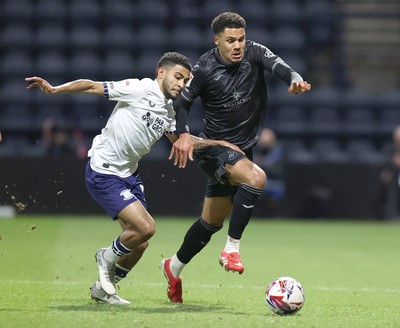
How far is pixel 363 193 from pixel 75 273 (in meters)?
8.25

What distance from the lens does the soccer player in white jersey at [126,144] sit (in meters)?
7.28

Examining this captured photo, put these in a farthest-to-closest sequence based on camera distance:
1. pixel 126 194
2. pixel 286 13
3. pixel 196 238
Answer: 1. pixel 286 13
2. pixel 196 238
3. pixel 126 194

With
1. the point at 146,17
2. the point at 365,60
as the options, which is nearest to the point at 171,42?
the point at 146,17

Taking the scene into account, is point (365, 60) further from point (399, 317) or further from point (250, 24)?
point (399, 317)

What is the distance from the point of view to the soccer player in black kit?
24.0ft

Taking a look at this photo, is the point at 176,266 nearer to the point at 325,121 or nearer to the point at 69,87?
the point at 69,87

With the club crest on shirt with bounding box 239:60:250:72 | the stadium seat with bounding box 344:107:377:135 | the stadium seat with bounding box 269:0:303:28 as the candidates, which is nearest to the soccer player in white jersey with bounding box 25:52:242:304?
the club crest on shirt with bounding box 239:60:250:72

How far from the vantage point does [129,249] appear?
726 cm

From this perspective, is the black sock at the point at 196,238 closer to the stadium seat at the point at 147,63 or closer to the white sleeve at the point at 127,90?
the white sleeve at the point at 127,90

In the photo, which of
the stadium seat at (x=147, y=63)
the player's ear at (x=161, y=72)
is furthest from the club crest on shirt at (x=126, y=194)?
the stadium seat at (x=147, y=63)

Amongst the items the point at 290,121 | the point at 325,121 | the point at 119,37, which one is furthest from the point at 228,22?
the point at 119,37

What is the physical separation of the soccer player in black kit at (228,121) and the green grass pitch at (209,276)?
593 millimetres

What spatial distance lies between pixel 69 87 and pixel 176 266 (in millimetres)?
1793

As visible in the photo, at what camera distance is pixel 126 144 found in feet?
24.2
